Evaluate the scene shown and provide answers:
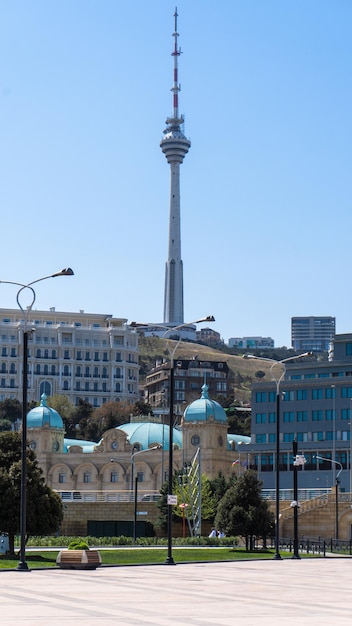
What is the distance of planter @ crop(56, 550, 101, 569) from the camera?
4344cm

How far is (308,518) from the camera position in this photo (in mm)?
89438

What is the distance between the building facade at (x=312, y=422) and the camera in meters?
112

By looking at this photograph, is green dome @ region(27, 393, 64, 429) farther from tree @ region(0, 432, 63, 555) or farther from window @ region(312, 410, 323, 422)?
tree @ region(0, 432, 63, 555)

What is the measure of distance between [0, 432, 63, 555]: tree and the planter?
898cm

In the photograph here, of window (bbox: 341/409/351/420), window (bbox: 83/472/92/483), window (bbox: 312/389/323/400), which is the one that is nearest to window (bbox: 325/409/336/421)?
window (bbox: 341/409/351/420)

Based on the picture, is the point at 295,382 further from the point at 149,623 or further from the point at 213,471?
the point at 149,623

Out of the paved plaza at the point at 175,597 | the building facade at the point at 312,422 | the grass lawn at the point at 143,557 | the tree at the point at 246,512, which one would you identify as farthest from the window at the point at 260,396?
the paved plaza at the point at 175,597

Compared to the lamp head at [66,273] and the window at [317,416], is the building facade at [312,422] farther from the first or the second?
the lamp head at [66,273]

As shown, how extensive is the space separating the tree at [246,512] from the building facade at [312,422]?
44.4 metres

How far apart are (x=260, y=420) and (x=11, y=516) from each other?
70273 mm

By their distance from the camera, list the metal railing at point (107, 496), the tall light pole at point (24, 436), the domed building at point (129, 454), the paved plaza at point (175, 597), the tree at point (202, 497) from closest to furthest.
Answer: the paved plaza at point (175, 597)
the tall light pole at point (24, 436)
the tree at point (202, 497)
the metal railing at point (107, 496)
the domed building at point (129, 454)

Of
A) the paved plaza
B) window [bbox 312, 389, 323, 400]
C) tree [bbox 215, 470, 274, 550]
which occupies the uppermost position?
window [bbox 312, 389, 323, 400]

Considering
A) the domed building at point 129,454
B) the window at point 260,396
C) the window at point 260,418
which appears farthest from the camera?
the window at point 260,396

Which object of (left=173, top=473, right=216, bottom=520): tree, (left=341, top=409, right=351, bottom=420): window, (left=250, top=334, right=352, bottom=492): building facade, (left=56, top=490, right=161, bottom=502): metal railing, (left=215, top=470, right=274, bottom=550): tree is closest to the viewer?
(left=215, top=470, right=274, bottom=550): tree
